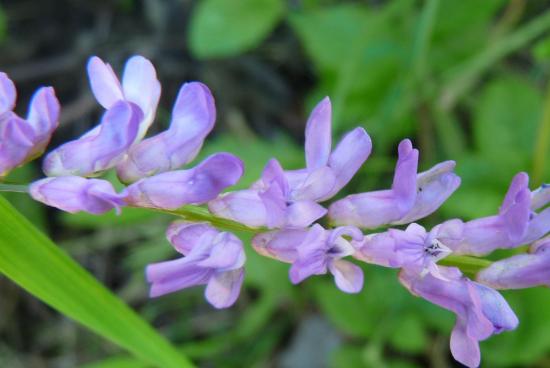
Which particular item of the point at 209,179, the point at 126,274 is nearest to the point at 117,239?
the point at 126,274

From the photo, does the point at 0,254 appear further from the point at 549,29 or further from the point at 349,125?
the point at 549,29

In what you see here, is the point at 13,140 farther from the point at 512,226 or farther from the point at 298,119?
the point at 298,119

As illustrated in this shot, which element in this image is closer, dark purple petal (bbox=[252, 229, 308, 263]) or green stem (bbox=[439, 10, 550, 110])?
dark purple petal (bbox=[252, 229, 308, 263])

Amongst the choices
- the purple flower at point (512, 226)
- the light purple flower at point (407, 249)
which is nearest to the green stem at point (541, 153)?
the purple flower at point (512, 226)

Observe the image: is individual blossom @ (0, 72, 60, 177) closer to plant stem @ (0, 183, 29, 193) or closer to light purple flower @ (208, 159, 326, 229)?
plant stem @ (0, 183, 29, 193)

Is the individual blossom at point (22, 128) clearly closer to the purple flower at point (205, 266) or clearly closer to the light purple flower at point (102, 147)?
the light purple flower at point (102, 147)

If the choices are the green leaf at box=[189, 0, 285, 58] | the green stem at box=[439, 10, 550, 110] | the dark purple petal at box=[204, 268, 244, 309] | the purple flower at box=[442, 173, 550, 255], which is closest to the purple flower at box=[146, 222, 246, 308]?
the dark purple petal at box=[204, 268, 244, 309]
